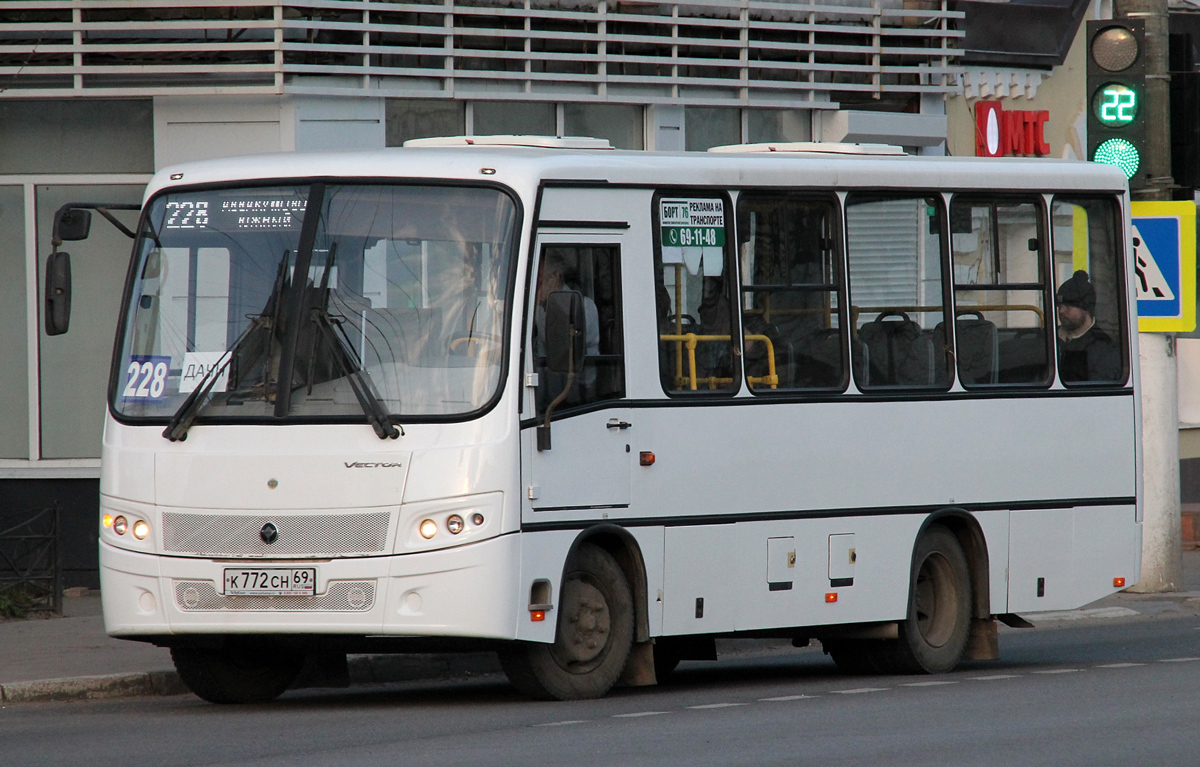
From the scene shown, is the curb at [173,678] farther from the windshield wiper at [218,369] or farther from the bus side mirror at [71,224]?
the bus side mirror at [71,224]

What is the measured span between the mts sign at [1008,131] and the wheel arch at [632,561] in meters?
12.9

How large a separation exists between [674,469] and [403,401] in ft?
5.44

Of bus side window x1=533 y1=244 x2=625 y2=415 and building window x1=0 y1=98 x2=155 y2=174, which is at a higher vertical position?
building window x1=0 y1=98 x2=155 y2=174

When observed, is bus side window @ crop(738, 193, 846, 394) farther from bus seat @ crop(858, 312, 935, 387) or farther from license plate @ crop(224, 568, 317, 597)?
license plate @ crop(224, 568, 317, 597)

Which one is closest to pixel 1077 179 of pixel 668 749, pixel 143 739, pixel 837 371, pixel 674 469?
pixel 837 371

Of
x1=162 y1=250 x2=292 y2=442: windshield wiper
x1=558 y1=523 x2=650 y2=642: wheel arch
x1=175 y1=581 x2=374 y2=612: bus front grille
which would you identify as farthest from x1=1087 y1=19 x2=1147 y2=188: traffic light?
x1=175 y1=581 x2=374 y2=612: bus front grille

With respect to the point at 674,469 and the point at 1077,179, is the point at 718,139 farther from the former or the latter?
the point at 674,469

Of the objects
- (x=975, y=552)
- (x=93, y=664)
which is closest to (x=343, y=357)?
(x=93, y=664)

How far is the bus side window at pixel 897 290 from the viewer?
1230 centimetres

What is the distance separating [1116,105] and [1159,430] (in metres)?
2.79

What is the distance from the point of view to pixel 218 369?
10.6 metres

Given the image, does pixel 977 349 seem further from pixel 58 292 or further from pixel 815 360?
pixel 58 292

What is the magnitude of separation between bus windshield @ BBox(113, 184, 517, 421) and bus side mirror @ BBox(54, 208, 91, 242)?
0.48 metres

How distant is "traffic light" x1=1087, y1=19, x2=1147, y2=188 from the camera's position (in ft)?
56.0
